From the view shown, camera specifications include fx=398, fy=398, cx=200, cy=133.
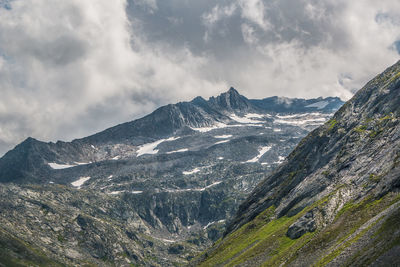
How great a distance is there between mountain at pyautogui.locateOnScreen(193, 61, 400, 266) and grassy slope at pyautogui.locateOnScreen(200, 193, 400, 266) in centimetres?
25

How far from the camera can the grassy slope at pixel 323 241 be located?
232 ft

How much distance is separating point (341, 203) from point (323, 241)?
28.8 meters

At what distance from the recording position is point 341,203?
391ft

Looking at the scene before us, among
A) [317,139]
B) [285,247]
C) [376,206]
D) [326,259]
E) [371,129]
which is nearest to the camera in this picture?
[326,259]

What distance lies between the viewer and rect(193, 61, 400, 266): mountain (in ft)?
253

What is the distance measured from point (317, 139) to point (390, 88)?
4138cm

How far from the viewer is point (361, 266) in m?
64.8

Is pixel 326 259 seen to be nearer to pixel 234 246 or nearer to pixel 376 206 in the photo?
pixel 376 206

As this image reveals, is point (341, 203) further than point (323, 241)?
Yes

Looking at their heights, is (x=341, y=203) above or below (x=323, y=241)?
above

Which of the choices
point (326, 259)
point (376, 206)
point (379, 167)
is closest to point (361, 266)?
point (326, 259)

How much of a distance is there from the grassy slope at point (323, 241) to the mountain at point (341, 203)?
246 mm

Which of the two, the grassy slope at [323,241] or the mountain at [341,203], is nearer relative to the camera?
the grassy slope at [323,241]

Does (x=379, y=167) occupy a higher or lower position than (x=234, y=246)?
higher
